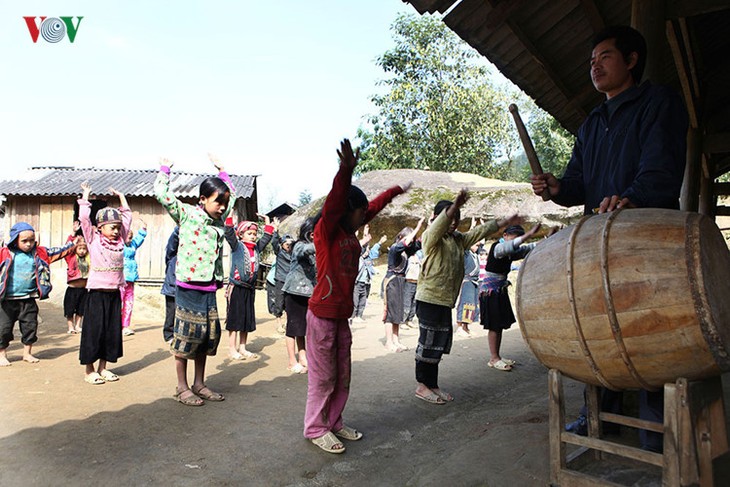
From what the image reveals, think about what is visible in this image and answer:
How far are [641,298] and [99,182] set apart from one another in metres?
→ 17.0

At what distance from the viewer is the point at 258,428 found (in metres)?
3.87

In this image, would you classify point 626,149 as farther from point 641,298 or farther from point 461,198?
point 461,198

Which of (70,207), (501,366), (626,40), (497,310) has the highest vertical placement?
(626,40)

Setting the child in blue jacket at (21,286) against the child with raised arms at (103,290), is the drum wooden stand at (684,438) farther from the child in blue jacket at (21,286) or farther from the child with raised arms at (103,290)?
the child in blue jacket at (21,286)

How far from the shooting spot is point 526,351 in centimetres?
726

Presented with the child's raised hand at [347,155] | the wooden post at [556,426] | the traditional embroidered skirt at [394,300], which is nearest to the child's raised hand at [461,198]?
the child's raised hand at [347,155]

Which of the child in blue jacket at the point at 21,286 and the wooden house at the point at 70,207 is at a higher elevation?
the wooden house at the point at 70,207

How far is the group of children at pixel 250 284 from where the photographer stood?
11.6ft

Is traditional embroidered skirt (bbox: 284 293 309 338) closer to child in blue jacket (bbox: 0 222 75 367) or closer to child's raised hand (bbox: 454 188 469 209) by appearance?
child's raised hand (bbox: 454 188 469 209)

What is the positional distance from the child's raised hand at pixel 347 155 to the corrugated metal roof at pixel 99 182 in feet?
42.4

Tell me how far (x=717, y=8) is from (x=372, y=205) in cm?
262

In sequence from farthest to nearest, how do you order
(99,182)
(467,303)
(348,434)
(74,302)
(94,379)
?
(99,182) → (467,303) → (74,302) → (94,379) → (348,434)

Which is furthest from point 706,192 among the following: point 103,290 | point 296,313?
point 103,290

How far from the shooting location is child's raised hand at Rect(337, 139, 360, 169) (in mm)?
2787
